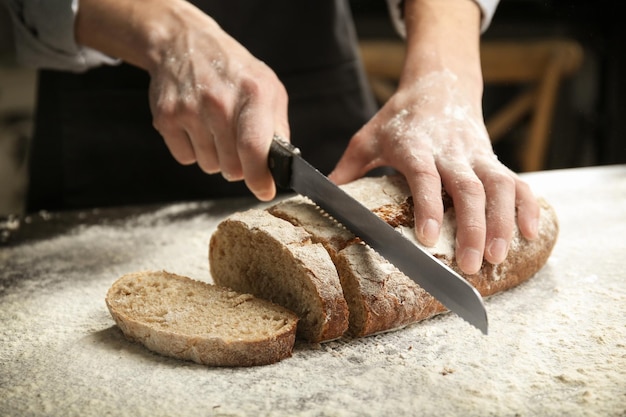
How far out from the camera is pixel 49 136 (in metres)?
3.07

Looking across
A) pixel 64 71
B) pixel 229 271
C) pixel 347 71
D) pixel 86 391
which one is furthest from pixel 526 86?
pixel 86 391

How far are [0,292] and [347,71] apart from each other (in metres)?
1.81

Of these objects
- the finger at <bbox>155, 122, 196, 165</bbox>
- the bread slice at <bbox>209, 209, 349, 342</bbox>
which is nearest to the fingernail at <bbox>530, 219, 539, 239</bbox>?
the bread slice at <bbox>209, 209, 349, 342</bbox>

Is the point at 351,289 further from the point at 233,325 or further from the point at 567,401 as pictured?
the point at 567,401

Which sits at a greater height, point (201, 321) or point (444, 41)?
point (444, 41)

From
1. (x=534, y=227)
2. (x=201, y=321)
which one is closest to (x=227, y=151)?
(x=201, y=321)

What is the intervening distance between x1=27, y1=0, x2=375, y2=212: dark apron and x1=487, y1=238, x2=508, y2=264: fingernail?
4.55ft

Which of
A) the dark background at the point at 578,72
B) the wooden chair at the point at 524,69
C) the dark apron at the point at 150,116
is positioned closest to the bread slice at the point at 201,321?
the dark apron at the point at 150,116

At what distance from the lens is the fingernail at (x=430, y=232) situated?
185 centimetres

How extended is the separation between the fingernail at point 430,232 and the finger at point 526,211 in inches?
13.5

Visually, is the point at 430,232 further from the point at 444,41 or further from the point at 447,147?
the point at 444,41

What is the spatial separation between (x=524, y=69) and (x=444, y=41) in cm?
321

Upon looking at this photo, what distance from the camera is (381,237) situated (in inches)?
69.4

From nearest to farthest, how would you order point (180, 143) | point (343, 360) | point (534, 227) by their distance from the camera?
point (343, 360)
point (534, 227)
point (180, 143)
